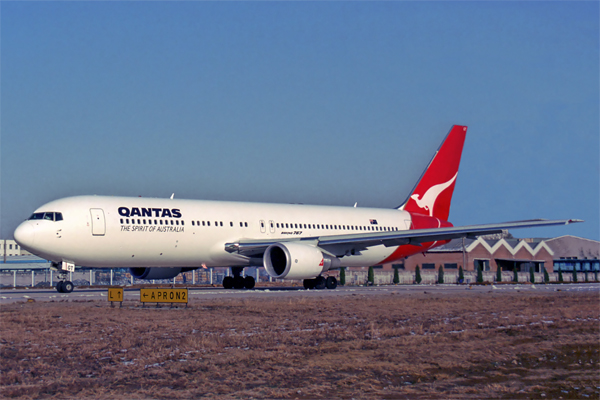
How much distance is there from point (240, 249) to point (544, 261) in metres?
52.3

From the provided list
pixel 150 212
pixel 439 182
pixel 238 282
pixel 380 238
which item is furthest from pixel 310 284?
pixel 439 182

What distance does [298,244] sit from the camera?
30.0 metres

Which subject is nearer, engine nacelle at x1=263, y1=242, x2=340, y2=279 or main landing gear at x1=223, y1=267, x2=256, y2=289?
engine nacelle at x1=263, y1=242, x2=340, y2=279

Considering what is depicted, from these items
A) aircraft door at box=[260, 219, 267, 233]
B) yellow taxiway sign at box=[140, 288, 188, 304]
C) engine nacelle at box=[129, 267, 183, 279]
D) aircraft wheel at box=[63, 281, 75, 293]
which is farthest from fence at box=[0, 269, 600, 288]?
yellow taxiway sign at box=[140, 288, 188, 304]

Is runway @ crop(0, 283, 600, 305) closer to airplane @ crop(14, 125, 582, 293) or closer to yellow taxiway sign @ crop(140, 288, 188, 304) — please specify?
airplane @ crop(14, 125, 582, 293)

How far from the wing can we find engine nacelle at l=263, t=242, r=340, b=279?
686 millimetres

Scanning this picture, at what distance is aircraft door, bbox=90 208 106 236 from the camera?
27047 millimetres

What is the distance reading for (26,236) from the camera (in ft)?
85.8

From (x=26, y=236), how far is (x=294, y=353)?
18.5 metres

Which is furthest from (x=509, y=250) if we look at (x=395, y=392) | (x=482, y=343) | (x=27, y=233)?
(x=395, y=392)

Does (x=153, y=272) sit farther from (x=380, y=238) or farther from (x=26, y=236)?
(x=380, y=238)

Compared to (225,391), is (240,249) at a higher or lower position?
higher

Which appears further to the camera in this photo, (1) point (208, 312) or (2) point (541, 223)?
(2) point (541, 223)

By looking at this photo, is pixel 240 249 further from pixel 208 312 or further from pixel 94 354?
pixel 94 354
